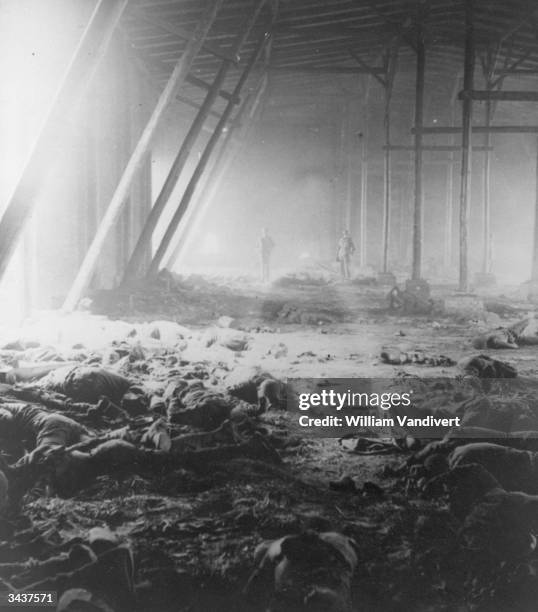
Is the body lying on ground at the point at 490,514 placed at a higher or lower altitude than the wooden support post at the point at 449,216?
lower

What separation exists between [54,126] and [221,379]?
2726 mm

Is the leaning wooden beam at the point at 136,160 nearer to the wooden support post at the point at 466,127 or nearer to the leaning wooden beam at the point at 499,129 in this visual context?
the wooden support post at the point at 466,127

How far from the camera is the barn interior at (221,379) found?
250 cm

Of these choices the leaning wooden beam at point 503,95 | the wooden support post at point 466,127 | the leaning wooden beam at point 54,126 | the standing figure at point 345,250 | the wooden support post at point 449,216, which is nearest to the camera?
the leaning wooden beam at point 54,126

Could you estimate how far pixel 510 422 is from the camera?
3695 millimetres

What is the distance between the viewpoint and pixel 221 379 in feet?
15.3

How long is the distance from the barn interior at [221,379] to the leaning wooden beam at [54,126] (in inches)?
0.7

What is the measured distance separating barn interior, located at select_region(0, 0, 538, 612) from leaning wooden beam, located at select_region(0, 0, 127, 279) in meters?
0.02

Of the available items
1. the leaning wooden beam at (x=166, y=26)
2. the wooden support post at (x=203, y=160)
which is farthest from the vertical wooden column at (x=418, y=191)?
the leaning wooden beam at (x=166, y=26)

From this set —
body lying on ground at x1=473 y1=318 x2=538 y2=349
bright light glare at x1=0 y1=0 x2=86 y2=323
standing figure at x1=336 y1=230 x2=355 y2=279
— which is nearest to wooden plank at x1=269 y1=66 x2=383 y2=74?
standing figure at x1=336 y1=230 x2=355 y2=279

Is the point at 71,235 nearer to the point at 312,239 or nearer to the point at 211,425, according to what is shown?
the point at 211,425

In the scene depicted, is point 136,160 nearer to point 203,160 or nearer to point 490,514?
point 203,160

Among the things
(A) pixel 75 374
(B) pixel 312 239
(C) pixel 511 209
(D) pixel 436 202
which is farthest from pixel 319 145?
(A) pixel 75 374

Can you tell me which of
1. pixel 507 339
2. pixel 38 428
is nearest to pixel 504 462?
pixel 38 428
